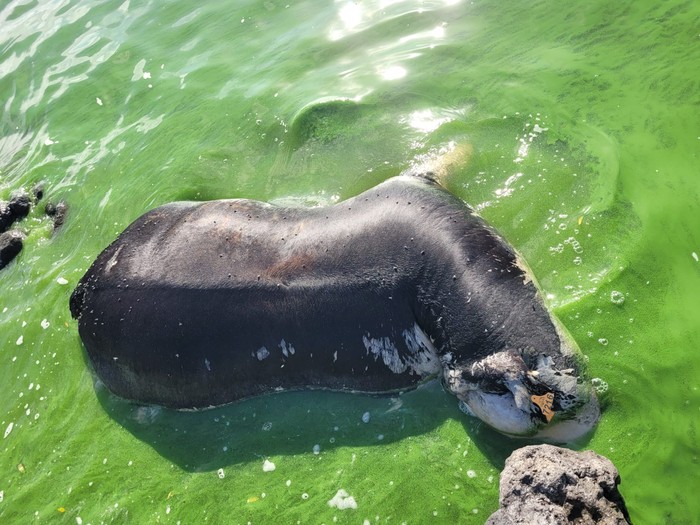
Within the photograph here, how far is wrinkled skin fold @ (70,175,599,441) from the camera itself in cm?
375

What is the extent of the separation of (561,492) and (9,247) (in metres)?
6.02

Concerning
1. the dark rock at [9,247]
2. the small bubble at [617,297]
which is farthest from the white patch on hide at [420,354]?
the dark rock at [9,247]

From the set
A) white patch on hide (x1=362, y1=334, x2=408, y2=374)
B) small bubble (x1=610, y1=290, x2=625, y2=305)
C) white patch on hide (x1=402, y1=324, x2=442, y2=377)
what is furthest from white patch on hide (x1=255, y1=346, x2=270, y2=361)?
small bubble (x1=610, y1=290, x2=625, y2=305)

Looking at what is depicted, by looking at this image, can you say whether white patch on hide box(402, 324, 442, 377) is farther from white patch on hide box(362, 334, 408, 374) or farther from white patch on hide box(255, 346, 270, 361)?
white patch on hide box(255, 346, 270, 361)

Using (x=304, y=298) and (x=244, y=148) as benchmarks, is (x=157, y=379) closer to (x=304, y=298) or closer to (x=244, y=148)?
(x=304, y=298)

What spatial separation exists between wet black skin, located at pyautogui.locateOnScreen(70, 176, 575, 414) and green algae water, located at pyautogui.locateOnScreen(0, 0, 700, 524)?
306 millimetres

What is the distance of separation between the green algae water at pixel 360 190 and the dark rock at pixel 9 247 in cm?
11

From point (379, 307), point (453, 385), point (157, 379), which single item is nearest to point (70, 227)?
point (157, 379)

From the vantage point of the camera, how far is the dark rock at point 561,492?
3057mm

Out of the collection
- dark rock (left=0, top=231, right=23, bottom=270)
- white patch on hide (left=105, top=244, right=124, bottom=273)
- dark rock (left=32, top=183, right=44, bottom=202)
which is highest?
dark rock (left=32, top=183, right=44, bottom=202)

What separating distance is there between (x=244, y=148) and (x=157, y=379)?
8.96 ft

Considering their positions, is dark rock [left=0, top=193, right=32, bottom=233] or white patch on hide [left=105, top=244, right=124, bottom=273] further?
dark rock [left=0, top=193, right=32, bottom=233]

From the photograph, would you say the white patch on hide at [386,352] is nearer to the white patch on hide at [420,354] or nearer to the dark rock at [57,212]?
the white patch on hide at [420,354]

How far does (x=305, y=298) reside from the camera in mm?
4301
